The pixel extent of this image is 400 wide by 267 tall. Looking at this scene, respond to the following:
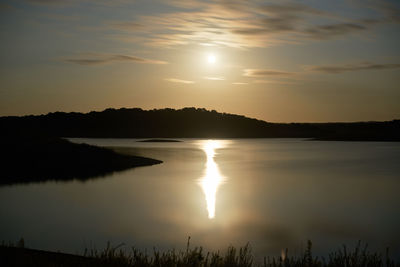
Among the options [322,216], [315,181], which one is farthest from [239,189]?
[322,216]

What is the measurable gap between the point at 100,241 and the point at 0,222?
25.0 feet

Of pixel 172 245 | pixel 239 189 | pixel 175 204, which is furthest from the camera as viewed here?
pixel 239 189

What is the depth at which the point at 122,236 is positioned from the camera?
21203 millimetres

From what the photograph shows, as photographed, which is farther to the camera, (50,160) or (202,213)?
(50,160)

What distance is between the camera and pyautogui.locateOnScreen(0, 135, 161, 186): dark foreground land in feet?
141

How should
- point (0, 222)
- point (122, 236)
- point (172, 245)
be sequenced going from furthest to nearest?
point (0, 222) → point (122, 236) → point (172, 245)

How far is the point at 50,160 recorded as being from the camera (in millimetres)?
47250

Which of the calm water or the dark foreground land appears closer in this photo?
the calm water

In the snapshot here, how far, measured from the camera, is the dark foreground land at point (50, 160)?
42866 mm

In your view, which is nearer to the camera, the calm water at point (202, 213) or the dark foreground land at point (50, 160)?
the calm water at point (202, 213)

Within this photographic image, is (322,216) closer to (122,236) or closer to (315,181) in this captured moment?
(122,236)

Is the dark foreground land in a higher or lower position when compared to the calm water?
higher

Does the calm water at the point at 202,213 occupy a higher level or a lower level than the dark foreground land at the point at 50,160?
lower

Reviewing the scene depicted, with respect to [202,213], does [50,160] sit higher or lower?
higher
